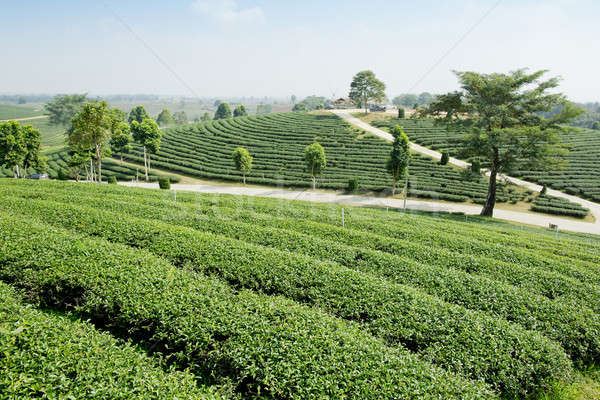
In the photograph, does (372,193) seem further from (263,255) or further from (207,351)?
(207,351)

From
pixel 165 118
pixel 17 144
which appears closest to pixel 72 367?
pixel 17 144

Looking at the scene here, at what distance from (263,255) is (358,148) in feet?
130

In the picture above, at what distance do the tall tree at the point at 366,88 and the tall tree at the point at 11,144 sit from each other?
63244 mm

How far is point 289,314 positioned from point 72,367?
3.55m

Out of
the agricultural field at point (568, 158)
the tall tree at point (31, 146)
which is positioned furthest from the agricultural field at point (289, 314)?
the tall tree at point (31, 146)

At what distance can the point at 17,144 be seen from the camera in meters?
28.0

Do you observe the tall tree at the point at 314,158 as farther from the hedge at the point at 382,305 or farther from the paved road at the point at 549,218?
the hedge at the point at 382,305

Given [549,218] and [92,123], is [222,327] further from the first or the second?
[549,218]

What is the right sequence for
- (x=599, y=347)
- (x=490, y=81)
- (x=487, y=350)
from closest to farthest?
1. (x=487, y=350)
2. (x=599, y=347)
3. (x=490, y=81)

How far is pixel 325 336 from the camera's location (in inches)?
221

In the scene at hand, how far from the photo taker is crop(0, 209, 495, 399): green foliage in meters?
4.88

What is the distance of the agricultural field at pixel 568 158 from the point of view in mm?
34625

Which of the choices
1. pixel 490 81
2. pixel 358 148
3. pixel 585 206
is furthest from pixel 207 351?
pixel 358 148

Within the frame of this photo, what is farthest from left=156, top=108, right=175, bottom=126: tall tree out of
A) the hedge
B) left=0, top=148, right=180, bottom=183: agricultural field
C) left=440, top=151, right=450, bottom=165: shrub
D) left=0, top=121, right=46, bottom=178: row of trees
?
the hedge
